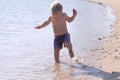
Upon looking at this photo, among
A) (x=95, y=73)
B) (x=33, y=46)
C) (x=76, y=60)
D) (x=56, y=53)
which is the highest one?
(x=33, y=46)

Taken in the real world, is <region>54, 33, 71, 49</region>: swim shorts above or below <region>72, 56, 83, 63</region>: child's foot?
above

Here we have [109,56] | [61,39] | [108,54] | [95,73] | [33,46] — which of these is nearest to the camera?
[95,73]

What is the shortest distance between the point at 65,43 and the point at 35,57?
3.28 feet

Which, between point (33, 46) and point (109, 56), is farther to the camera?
point (33, 46)

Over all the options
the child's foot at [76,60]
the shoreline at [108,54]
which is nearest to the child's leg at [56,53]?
the child's foot at [76,60]

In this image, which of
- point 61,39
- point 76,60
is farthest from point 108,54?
point 61,39

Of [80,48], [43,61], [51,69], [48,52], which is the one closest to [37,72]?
[51,69]

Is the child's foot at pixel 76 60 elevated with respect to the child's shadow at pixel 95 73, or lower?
elevated

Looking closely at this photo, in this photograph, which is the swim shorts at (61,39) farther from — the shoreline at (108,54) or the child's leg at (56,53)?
the shoreline at (108,54)

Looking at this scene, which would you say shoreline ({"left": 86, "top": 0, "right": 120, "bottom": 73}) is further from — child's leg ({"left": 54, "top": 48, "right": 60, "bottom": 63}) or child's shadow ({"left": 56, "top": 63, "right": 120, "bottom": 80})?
child's leg ({"left": 54, "top": 48, "right": 60, "bottom": 63})

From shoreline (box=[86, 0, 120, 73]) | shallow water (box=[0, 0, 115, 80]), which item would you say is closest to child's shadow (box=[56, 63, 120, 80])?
shoreline (box=[86, 0, 120, 73])

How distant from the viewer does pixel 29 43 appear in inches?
386

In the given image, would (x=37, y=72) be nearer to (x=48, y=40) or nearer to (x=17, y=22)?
(x=48, y=40)

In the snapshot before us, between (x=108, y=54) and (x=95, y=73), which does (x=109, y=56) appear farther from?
(x=95, y=73)
